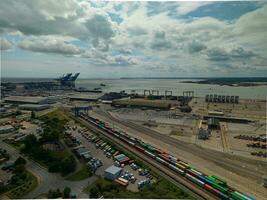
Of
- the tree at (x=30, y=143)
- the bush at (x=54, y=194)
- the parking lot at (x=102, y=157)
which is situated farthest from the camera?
the tree at (x=30, y=143)

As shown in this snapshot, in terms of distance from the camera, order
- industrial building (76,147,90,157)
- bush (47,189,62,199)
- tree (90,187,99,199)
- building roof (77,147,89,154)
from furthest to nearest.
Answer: building roof (77,147,89,154)
industrial building (76,147,90,157)
tree (90,187,99,199)
bush (47,189,62,199)

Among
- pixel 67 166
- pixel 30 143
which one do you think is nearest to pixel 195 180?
pixel 67 166

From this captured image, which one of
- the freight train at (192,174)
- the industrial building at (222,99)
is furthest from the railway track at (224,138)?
the industrial building at (222,99)

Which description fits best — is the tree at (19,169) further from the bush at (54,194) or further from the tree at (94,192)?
the tree at (94,192)

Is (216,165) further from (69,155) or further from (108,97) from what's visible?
(108,97)

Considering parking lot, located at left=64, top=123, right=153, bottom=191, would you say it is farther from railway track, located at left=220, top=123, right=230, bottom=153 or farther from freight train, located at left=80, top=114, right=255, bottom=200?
railway track, located at left=220, top=123, right=230, bottom=153

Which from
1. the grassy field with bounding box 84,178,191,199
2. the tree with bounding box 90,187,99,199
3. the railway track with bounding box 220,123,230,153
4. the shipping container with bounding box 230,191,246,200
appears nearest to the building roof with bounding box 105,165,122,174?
the grassy field with bounding box 84,178,191,199

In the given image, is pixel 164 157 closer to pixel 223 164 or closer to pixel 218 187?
pixel 223 164
